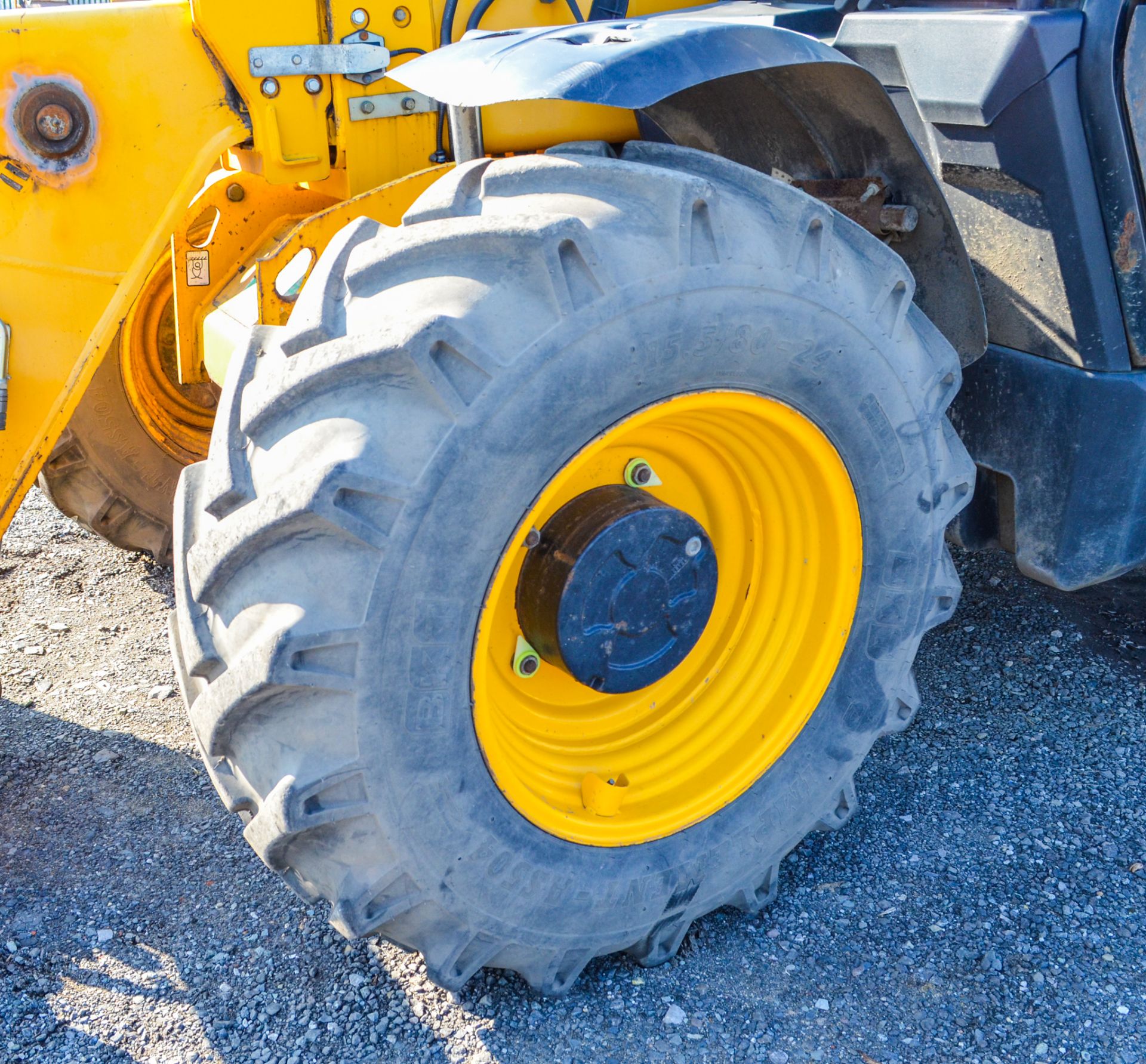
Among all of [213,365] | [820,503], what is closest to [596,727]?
[820,503]

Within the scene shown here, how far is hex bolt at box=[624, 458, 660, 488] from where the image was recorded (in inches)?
80.0

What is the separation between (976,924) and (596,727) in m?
0.84

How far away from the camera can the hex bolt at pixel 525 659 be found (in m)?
1.99

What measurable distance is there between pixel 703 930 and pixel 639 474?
912 millimetres

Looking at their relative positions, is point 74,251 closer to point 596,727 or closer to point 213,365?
point 213,365

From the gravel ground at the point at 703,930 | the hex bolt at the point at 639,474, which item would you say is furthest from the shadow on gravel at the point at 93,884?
the hex bolt at the point at 639,474

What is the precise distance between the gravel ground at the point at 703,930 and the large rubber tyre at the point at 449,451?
0.78ft

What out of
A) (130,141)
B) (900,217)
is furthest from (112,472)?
(900,217)

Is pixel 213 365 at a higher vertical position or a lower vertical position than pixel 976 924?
higher

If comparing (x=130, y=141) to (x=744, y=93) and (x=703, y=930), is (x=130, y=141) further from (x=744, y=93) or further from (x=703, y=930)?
(x=703, y=930)

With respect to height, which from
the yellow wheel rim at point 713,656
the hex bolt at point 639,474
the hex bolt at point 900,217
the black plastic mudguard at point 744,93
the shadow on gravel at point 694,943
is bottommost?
the shadow on gravel at point 694,943

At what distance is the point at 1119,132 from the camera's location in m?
1.96

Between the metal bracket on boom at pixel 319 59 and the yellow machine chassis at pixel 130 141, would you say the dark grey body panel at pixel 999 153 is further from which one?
the metal bracket on boom at pixel 319 59

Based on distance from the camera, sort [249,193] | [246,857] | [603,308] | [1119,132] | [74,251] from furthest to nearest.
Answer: [249,193]
[246,857]
[74,251]
[1119,132]
[603,308]
